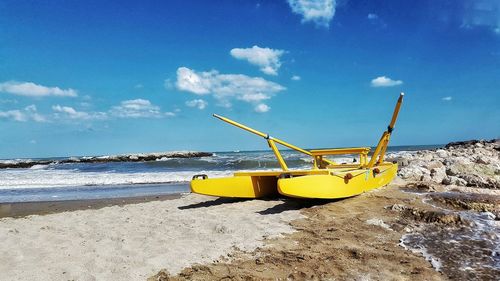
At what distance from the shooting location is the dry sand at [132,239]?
3.93 meters

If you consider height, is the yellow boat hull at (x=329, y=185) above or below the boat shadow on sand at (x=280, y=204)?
above

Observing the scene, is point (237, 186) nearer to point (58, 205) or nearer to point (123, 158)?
point (58, 205)

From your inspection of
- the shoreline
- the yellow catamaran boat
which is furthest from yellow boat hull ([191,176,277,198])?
the shoreline

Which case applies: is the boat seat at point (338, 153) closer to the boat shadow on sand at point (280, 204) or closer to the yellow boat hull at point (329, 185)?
the yellow boat hull at point (329, 185)

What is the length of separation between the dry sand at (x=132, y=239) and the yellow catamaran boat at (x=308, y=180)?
1.39 ft

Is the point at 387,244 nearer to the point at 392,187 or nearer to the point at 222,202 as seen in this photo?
the point at 222,202

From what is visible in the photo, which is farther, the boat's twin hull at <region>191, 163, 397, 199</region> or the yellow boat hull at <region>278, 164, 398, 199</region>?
the boat's twin hull at <region>191, 163, 397, 199</region>

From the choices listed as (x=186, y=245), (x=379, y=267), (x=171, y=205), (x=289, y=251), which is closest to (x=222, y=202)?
(x=171, y=205)

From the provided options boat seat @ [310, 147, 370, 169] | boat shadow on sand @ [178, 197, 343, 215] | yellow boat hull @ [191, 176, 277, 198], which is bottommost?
boat shadow on sand @ [178, 197, 343, 215]

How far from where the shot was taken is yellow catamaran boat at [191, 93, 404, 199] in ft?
21.5

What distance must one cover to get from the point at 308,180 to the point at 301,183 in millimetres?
183

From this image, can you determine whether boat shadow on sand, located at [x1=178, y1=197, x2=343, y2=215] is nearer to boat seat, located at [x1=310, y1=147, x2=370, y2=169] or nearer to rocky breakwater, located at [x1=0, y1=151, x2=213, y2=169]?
boat seat, located at [x1=310, y1=147, x2=370, y2=169]

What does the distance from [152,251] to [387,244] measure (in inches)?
114

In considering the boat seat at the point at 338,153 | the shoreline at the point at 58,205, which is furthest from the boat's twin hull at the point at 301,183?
the shoreline at the point at 58,205
